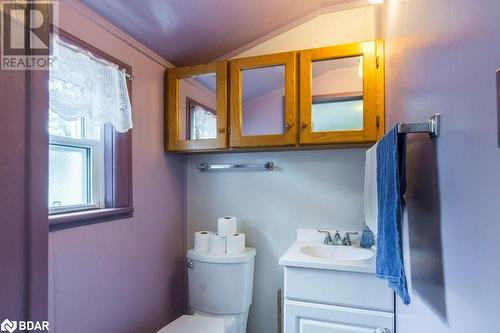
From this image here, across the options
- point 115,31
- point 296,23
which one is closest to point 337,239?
point 296,23

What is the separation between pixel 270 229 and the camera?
1973 mm

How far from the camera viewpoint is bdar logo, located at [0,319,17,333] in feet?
1.43

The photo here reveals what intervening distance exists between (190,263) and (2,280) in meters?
1.47

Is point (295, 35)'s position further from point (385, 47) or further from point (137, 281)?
point (137, 281)

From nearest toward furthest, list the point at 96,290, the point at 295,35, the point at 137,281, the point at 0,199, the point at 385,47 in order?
the point at 0,199 < the point at 96,290 < the point at 385,47 < the point at 137,281 < the point at 295,35

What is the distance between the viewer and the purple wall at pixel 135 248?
4.05 feet

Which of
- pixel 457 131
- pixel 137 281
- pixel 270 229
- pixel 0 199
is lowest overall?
pixel 137 281

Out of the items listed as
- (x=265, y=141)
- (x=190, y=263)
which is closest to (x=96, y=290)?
(x=190, y=263)

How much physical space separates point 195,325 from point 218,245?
472 millimetres

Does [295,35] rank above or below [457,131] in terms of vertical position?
above

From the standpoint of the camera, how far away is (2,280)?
434 millimetres

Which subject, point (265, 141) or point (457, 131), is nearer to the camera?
point (457, 131)

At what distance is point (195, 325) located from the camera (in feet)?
5.07

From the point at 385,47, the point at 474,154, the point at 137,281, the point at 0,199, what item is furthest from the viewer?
the point at 137,281
